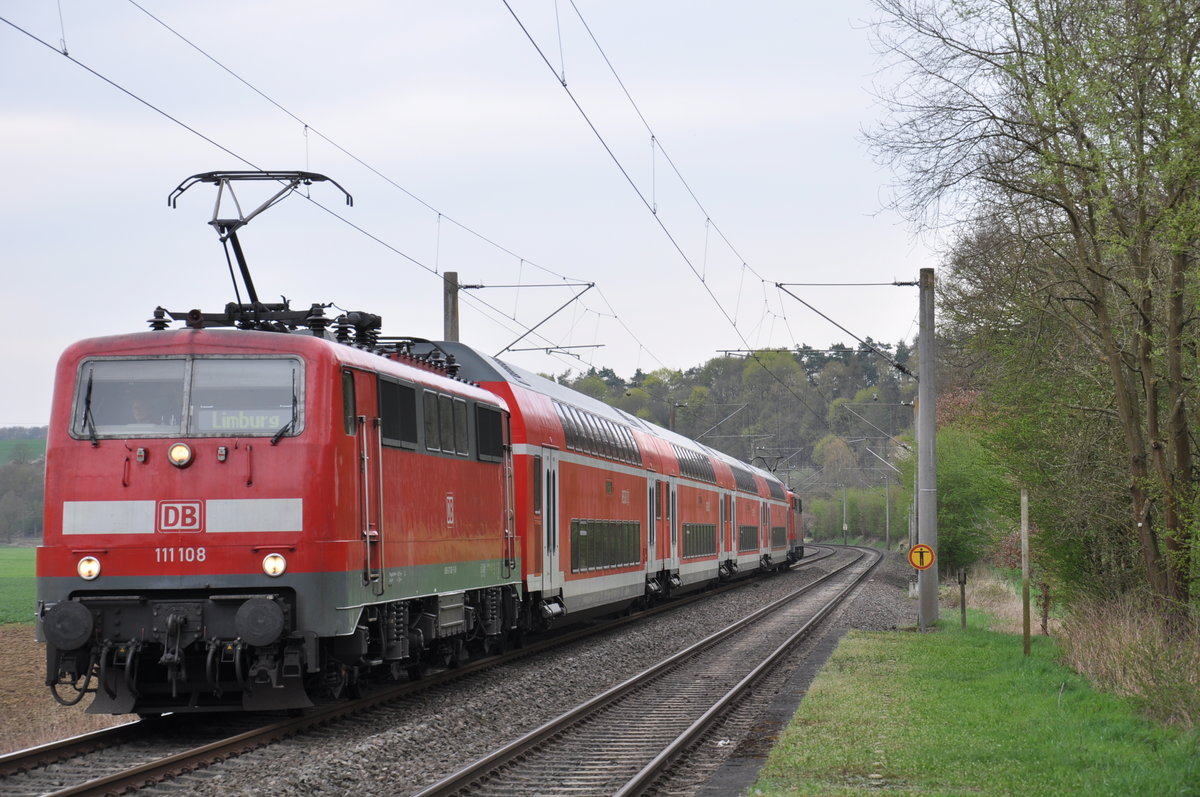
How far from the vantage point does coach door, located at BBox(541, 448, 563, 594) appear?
786 inches

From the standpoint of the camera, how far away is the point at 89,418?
38.6 feet

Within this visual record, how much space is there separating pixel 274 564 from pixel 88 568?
1.55 meters

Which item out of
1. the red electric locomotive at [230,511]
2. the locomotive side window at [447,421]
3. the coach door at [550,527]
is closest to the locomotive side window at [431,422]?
the locomotive side window at [447,421]

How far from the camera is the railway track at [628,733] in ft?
33.6

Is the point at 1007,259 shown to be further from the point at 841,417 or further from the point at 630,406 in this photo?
the point at 841,417

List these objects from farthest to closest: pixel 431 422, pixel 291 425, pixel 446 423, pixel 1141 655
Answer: pixel 446 423, pixel 431 422, pixel 1141 655, pixel 291 425

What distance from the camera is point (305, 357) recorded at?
465 inches

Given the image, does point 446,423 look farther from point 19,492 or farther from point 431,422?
point 19,492

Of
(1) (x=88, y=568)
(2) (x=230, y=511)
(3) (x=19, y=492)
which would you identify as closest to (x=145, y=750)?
(1) (x=88, y=568)

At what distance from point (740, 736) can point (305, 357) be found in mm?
5271

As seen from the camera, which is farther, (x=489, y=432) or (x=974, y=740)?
(x=489, y=432)

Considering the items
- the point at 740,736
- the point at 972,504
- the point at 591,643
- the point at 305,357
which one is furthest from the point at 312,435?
the point at 972,504

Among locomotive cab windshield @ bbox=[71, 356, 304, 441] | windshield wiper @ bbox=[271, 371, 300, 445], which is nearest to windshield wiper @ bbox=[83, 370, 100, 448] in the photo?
locomotive cab windshield @ bbox=[71, 356, 304, 441]

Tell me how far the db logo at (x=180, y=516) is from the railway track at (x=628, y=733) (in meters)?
3.09
